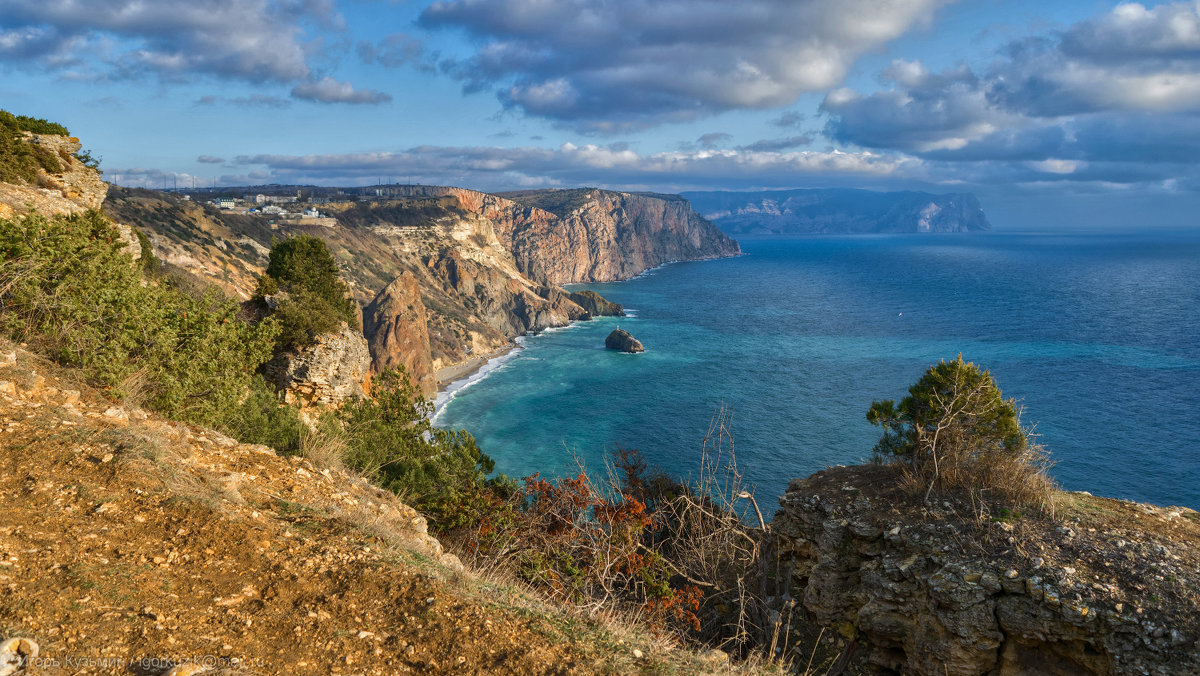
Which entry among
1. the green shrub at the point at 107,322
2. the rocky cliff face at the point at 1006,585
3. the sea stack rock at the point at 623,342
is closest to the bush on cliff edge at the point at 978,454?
the rocky cliff face at the point at 1006,585

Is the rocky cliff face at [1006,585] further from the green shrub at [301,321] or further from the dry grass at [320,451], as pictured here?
the green shrub at [301,321]

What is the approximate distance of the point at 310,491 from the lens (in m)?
8.46

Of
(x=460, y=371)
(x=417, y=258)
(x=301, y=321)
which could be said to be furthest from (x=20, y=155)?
(x=417, y=258)

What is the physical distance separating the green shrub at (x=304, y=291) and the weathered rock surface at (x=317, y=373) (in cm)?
42

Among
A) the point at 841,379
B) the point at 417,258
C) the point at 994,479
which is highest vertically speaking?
the point at 417,258

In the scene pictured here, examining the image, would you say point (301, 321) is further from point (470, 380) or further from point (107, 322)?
point (470, 380)

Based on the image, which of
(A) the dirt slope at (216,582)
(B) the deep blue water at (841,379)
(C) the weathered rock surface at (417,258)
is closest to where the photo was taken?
(A) the dirt slope at (216,582)

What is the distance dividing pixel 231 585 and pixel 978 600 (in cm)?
1216

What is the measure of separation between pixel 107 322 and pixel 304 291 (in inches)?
398

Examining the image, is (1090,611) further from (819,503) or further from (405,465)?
(405,465)

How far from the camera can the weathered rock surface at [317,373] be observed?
18.5 metres

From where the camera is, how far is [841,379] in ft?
222

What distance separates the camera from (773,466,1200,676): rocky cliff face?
32.4 feet

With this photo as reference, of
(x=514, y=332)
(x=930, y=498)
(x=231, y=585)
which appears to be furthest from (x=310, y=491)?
(x=514, y=332)
